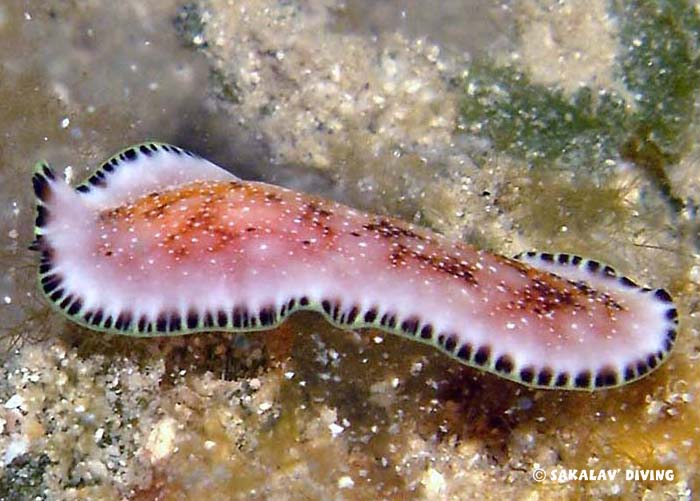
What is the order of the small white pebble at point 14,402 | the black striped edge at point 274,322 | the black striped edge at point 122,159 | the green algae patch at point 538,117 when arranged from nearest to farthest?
the black striped edge at point 274,322 → the black striped edge at point 122,159 → the small white pebble at point 14,402 → the green algae patch at point 538,117

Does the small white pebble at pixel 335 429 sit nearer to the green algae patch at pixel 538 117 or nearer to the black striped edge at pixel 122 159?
the black striped edge at pixel 122 159

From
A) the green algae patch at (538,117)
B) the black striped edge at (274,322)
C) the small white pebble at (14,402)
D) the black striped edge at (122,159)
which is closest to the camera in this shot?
the black striped edge at (274,322)

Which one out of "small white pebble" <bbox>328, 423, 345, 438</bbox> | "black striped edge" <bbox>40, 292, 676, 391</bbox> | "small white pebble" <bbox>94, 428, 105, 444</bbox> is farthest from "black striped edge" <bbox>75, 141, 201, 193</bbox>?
"small white pebble" <bbox>328, 423, 345, 438</bbox>

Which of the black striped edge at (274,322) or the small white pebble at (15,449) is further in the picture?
the small white pebble at (15,449)

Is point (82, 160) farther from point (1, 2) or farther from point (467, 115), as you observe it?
point (467, 115)

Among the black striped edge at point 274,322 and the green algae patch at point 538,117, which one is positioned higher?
the green algae patch at point 538,117

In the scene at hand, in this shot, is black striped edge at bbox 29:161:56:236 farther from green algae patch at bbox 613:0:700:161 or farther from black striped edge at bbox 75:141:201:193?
green algae patch at bbox 613:0:700:161

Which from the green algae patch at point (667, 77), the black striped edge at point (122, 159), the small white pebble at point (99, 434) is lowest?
the small white pebble at point (99, 434)

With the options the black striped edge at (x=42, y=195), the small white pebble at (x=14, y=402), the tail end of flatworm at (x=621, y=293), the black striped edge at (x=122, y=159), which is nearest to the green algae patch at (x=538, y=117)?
the tail end of flatworm at (x=621, y=293)
